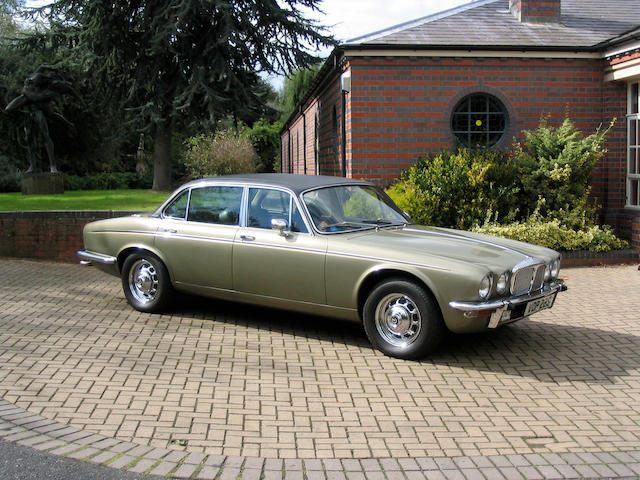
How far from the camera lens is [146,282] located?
7.66 metres

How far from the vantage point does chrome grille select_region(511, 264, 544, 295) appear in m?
5.80

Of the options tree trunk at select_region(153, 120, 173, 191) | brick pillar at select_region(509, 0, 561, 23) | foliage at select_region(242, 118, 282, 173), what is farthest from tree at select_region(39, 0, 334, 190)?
foliage at select_region(242, 118, 282, 173)

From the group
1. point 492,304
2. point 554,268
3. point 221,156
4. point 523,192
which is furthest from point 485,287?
point 221,156

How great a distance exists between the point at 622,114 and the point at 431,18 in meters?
4.11

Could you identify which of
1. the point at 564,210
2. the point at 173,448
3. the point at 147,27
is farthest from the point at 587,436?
the point at 147,27

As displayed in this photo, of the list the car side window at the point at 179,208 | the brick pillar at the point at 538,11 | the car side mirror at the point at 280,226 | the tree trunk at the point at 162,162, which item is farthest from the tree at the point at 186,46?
the car side mirror at the point at 280,226

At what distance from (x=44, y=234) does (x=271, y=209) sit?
6605 mm

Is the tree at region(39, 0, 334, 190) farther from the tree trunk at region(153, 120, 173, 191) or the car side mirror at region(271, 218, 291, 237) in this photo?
the car side mirror at region(271, 218, 291, 237)

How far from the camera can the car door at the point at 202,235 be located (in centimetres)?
697

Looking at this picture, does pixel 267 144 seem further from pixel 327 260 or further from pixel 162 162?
pixel 327 260

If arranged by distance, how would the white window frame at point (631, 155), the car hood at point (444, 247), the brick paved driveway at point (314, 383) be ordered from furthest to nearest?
the white window frame at point (631, 155)
the car hood at point (444, 247)
the brick paved driveway at point (314, 383)

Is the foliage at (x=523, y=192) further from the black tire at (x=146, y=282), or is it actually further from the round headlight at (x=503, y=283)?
the round headlight at (x=503, y=283)

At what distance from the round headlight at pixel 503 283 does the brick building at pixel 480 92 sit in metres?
7.29

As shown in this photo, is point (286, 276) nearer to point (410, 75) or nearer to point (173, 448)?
point (173, 448)
